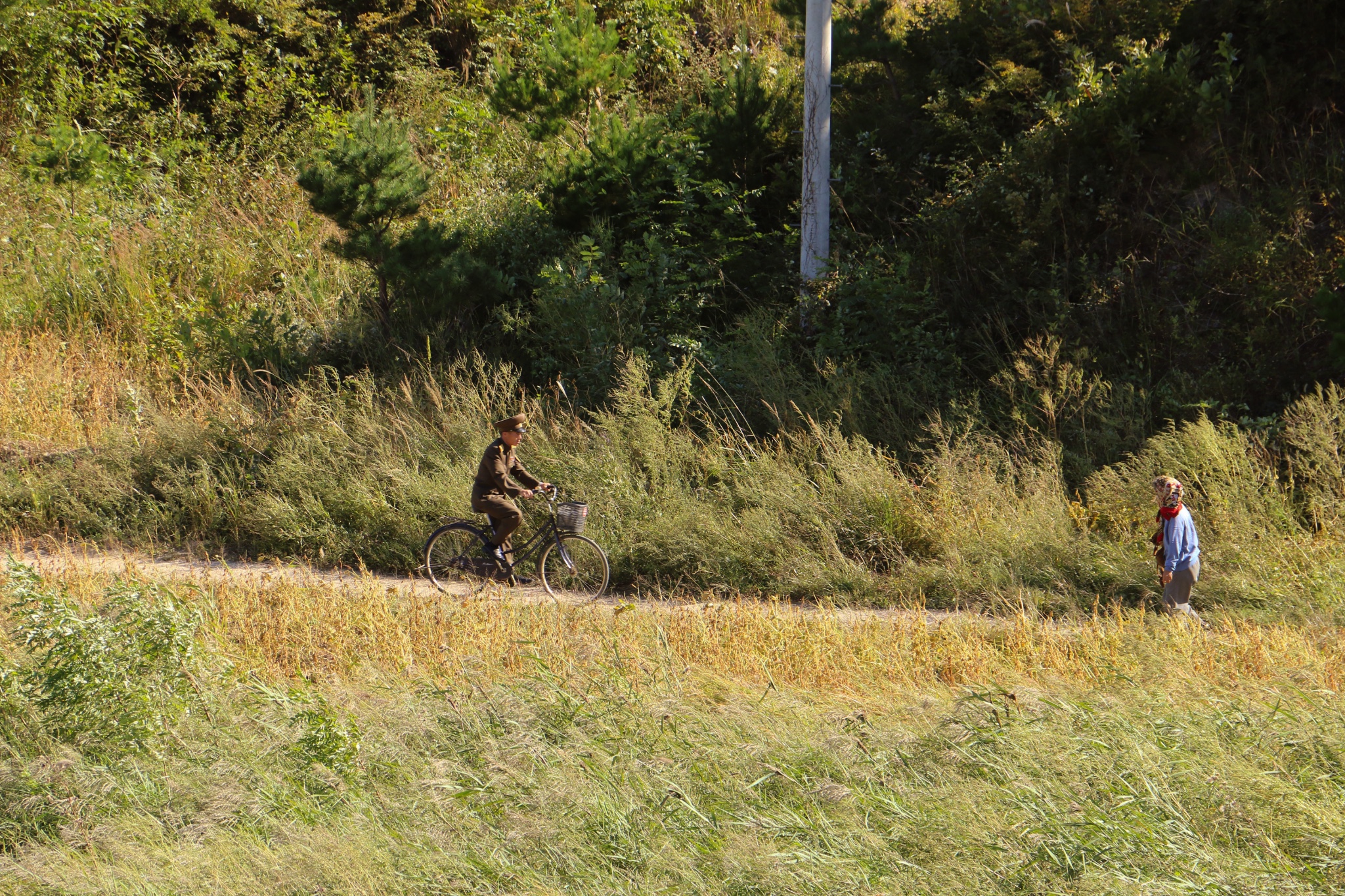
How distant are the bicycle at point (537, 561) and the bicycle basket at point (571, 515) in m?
0.02

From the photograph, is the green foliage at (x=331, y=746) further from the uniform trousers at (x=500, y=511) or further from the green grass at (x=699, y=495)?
the green grass at (x=699, y=495)

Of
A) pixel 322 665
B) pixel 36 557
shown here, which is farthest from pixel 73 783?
pixel 36 557

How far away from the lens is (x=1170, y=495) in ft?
24.1

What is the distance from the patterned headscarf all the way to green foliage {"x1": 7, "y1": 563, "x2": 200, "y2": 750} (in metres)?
6.16

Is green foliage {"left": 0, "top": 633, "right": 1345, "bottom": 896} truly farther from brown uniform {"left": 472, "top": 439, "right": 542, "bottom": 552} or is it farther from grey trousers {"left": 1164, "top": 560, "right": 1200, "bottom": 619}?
brown uniform {"left": 472, "top": 439, "right": 542, "bottom": 552}

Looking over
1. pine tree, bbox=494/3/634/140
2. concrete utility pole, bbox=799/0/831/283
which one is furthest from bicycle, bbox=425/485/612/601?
pine tree, bbox=494/3/634/140

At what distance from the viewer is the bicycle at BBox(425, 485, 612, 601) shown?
8.95m

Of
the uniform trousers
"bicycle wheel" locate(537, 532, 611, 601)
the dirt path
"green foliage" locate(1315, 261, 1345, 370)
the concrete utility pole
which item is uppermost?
the concrete utility pole

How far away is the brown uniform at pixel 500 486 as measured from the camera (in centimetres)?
884

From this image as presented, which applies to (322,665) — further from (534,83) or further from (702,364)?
(534,83)

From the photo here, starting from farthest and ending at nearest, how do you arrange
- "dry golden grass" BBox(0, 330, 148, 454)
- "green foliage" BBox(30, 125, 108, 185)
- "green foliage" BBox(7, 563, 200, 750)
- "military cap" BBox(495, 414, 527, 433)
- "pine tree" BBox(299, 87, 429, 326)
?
"green foliage" BBox(30, 125, 108, 185) → "dry golden grass" BBox(0, 330, 148, 454) → "pine tree" BBox(299, 87, 429, 326) → "military cap" BBox(495, 414, 527, 433) → "green foliage" BBox(7, 563, 200, 750)

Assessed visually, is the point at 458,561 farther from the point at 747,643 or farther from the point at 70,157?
the point at 70,157

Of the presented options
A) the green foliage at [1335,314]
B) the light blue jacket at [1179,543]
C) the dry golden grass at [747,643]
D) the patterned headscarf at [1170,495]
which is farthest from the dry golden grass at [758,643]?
the green foliage at [1335,314]

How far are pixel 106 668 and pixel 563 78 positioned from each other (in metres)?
10.1
